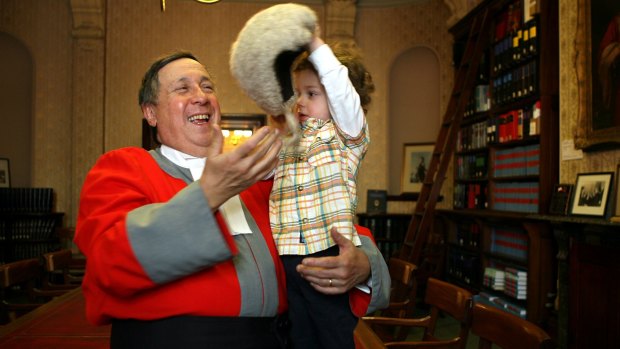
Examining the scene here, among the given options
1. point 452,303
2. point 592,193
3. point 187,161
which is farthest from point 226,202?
point 592,193

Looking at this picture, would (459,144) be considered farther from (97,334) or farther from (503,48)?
(97,334)

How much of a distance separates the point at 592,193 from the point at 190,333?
11.3 ft

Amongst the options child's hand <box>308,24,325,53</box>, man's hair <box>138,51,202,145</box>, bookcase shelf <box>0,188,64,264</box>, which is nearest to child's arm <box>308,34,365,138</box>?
child's hand <box>308,24,325,53</box>

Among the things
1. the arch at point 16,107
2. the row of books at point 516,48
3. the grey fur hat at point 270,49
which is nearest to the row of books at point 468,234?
the row of books at point 516,48

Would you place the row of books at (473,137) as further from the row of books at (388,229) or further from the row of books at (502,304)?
the row of books at (502,304)

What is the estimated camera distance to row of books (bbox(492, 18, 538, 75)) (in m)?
4.78

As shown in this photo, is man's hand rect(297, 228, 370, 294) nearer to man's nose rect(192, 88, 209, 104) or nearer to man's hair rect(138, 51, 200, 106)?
man's nose rect(192, 88, 209, 104)

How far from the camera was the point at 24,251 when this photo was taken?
6836mm

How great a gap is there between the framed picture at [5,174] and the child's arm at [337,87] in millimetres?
7345

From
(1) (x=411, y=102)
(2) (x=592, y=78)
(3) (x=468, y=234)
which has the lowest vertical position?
(3) (x=468, y=234)

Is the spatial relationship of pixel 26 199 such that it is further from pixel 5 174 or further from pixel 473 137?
pixel 473 137

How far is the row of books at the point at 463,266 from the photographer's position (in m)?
5.73

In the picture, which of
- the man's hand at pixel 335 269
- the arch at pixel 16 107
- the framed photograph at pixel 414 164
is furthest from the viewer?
the framed photograph at pixel 414 164

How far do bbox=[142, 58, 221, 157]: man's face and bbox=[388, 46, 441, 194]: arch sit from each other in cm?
677
